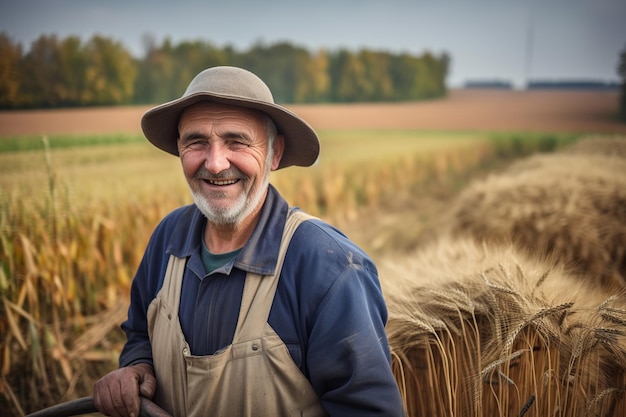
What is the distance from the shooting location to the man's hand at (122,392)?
162cm

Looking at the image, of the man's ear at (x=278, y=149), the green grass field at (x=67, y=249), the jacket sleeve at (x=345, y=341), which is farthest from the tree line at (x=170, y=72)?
the jacket sleeve at (x=345, y=341)

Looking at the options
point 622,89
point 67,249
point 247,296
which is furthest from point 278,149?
point 622,89

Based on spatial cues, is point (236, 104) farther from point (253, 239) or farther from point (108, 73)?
point (108, 73)

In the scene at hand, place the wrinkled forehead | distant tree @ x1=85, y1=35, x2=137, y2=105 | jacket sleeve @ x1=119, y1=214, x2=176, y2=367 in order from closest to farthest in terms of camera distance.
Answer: the wrinkled forehead
jacket sleeve @ x1=119, y1=214, x2=176, y2=367
distant tree @ x1=85, y1=35, x2=137, y2=105

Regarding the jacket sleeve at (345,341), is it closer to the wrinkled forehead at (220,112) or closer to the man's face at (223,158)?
the man's face at (223,158)

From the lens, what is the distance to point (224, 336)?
1479mm

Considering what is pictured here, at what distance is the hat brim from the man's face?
0.15 feet

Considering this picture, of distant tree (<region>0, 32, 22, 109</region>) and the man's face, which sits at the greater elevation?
distant tree (<region>0, 32, 22, 109</region>)

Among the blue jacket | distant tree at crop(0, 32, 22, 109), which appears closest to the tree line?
distant tree at crop(0, 32, 22, 109)

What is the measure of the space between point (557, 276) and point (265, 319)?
1.37 meters

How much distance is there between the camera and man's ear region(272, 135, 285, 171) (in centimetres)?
185

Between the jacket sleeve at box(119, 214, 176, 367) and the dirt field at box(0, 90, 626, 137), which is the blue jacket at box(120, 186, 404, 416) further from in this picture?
the dirt field at box(0, 90, 626, 137)

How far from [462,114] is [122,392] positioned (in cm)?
1777

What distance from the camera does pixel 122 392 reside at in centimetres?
164
